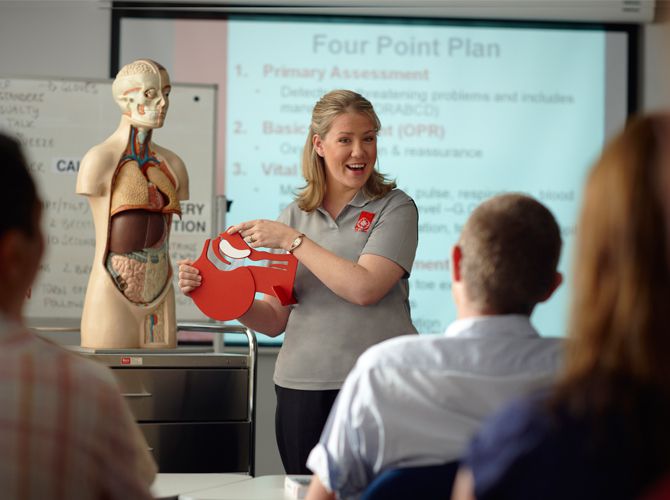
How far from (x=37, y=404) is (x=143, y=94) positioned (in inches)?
72.0

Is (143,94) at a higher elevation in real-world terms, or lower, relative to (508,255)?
higher

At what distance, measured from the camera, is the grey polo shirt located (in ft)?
7.32

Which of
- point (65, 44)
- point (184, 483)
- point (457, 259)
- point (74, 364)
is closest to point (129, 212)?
point (184, 483)

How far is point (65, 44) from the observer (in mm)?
4383

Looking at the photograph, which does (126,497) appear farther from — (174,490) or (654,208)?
(174,490)

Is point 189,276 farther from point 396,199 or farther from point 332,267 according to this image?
point 396,199

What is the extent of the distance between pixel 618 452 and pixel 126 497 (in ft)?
1.65

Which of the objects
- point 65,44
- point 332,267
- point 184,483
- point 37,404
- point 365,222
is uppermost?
point 65,44

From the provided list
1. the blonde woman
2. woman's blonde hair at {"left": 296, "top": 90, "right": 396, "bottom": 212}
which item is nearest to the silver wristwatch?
the blonde woman

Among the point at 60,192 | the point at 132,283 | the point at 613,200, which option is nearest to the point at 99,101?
the point at 60,192

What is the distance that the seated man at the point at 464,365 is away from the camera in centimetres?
124

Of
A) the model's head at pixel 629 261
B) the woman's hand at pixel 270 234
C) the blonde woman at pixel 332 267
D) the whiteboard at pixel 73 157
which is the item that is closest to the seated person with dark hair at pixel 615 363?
the model's head at pixel 629 261

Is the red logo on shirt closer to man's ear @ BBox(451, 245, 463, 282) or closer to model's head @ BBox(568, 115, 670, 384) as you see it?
man's ear @ BBox(451, 245, 463, 282)

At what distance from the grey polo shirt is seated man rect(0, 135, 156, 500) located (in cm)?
131
